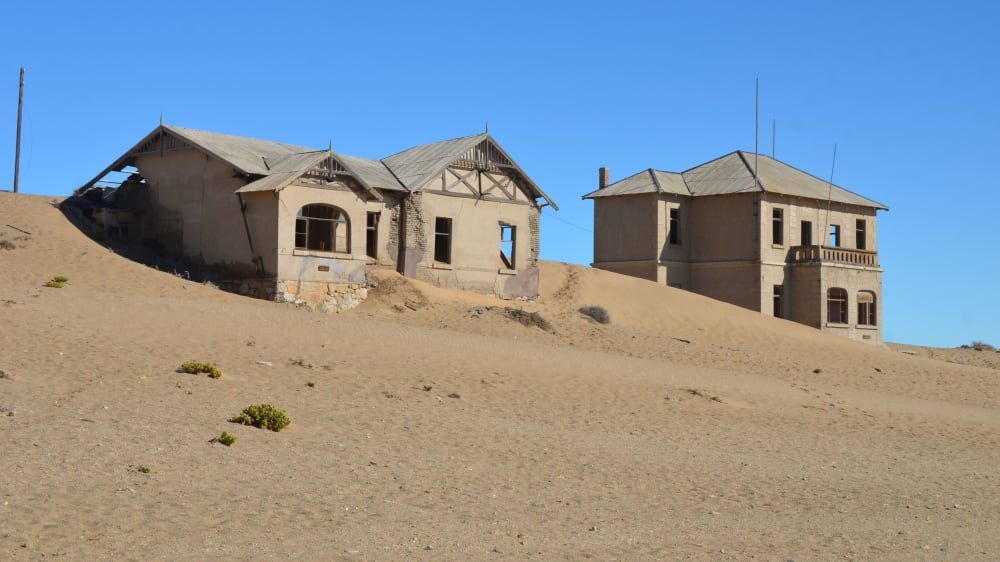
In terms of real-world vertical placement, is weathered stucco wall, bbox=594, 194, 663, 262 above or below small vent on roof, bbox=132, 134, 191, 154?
below

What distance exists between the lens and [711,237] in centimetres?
4669

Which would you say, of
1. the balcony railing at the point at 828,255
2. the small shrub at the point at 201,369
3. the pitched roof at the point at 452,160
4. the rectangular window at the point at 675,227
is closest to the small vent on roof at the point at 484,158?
the pitched roof at the point at 452,160

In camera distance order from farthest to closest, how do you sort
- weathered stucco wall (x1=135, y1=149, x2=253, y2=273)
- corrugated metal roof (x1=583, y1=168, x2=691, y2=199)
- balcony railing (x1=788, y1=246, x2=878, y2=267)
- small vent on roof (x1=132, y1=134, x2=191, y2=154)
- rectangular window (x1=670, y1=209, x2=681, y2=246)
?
rectangular window (x1=670, y1=209, x2=681, y2=246) → corrugated metal roof (x1=583, y1=168, x2=691, y2=199) → balcony railing (x1=788, y1=246, x2=878, y2=267) → small vent on roof (x1=132, y1=134, x2=191, y2=154) → weathered stucco wall (x1=135, y1=149, x2=253, y2=273)

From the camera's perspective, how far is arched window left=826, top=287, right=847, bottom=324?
45.8 meters

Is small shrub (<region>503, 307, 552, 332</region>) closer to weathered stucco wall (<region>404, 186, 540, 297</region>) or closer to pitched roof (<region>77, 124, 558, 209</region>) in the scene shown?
weathered stucco wall (<region>404, 186, 540, 297</region>)

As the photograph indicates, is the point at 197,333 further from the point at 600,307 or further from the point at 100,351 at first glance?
the point at 600,307

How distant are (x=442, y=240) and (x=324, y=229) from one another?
3885 mm

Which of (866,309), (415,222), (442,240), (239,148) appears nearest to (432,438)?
(415,222)

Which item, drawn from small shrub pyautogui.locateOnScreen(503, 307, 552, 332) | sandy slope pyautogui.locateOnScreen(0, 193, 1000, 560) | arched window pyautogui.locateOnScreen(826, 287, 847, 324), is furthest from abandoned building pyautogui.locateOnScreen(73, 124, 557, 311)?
arched window pyautogui.locateOnScreen(826, 287, 847, 324)

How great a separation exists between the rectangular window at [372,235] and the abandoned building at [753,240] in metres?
14.9

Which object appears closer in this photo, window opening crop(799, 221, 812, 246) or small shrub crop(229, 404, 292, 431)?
small shrub crop(229, 404, 292, 431)

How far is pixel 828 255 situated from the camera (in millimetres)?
45125

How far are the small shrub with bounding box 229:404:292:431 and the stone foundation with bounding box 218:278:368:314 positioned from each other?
13998 mm

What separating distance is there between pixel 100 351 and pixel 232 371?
234cm
